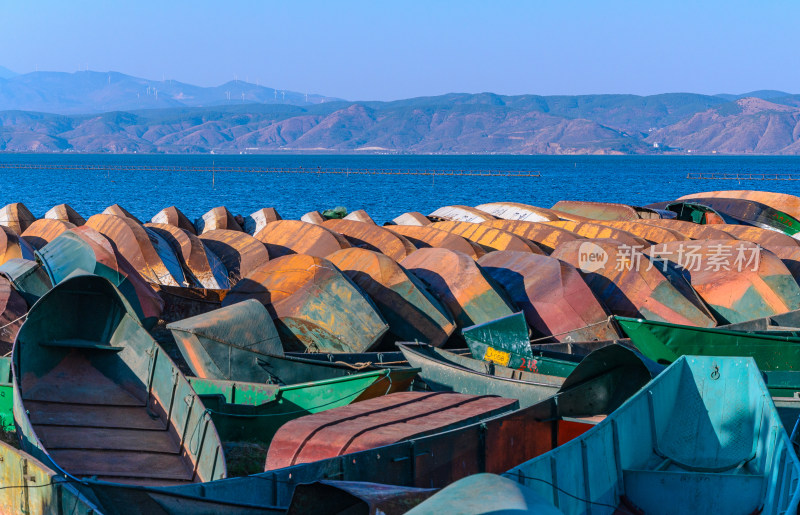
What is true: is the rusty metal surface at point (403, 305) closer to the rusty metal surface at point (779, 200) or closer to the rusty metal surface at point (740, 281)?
the rusty metal surface at point (740, 281)

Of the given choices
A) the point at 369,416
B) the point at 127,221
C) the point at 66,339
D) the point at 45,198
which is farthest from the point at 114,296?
the point at 45,198

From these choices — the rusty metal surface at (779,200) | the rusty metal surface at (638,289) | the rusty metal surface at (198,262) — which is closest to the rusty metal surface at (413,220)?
the rusty metal surface at (198,262)

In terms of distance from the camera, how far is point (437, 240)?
24.5 metres

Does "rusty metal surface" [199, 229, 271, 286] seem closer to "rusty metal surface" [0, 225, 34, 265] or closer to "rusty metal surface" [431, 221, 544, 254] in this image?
"rusty metal surface" [0, 225, 34, 265]

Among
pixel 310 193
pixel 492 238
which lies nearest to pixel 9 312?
pixel 492 238

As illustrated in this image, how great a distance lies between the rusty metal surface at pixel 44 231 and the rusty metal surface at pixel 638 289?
48.8 feet

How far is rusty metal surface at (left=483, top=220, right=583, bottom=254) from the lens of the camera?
2552 centimetres

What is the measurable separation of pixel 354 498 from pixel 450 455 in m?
2.99

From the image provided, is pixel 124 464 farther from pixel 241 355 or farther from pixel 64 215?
pixel 64 215

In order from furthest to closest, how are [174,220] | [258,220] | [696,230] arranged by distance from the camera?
1. [258,220]
2. [174,220]
3. [696,230]

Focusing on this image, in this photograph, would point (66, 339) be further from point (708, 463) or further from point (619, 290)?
point (619, 290)

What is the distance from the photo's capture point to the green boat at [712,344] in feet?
49.0

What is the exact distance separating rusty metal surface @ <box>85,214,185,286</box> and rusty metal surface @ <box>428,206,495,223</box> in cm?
1371

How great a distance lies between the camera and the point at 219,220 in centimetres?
3195
